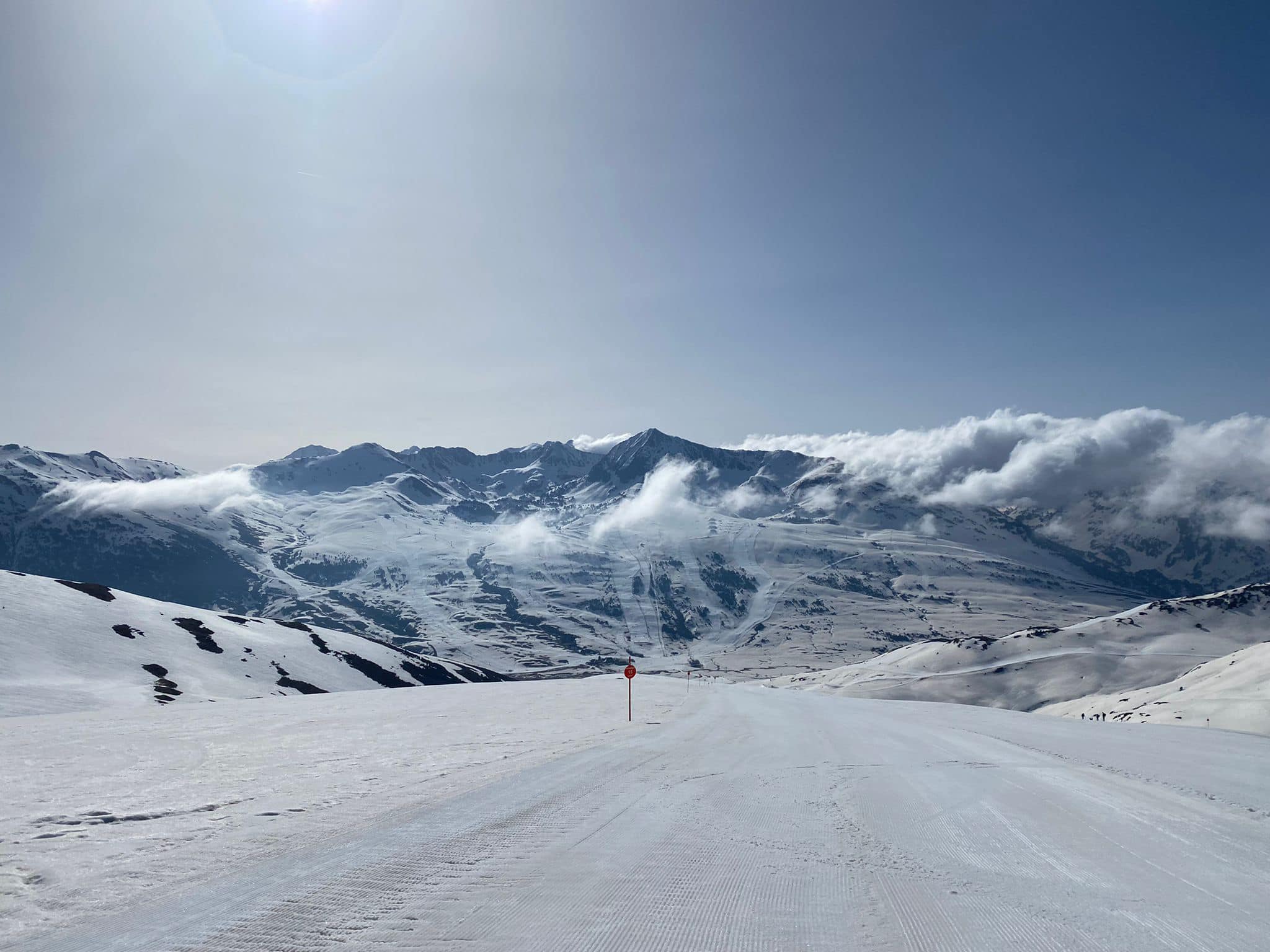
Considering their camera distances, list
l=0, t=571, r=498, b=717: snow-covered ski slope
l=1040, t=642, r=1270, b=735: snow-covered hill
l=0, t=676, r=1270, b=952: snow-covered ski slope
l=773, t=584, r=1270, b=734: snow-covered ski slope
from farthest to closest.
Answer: l=773, t=584, r=1270, b=734: snow-covered ski slope
l=1040, t=642, r=1270, b=735: snow-covered hill
l=0, t=571, r=498, b=717: snow-covered ski slope
l=0, t=676, r=1270, b=952: snow-covered ski slope

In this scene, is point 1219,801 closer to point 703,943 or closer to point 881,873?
point 881,873

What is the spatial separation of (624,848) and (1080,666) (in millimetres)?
175966

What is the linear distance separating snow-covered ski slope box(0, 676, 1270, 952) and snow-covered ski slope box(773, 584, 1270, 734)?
8805 cm

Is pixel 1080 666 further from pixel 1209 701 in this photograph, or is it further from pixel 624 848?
pixel 624 848

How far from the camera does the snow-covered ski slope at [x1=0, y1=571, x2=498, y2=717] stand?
5409cm

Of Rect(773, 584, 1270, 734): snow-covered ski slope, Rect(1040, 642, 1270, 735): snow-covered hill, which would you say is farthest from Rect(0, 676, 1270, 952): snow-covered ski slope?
Rect(773, 584, 1270, 734): snow-covered ski slope

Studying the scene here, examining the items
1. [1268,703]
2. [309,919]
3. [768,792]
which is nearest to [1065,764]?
[768,792]

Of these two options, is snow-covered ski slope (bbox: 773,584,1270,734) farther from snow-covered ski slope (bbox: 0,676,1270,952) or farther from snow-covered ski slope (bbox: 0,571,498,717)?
snow-covered ski slope (bbox: 0,571,498,717)

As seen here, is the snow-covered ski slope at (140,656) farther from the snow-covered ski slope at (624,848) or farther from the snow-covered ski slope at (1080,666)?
the snow-covered ski slope at (1080,666)

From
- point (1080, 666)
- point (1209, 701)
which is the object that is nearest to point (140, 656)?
point (1209, 701)

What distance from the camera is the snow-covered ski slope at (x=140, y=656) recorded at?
5409 centimetres

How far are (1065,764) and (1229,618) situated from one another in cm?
23978

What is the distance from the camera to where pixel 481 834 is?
29.6 ft

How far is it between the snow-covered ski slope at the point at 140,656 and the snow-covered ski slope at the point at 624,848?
4594 centimetres
